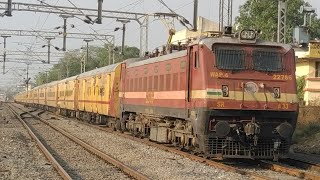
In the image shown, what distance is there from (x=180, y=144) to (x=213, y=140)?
10.2ft

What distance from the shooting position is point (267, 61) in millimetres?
14734

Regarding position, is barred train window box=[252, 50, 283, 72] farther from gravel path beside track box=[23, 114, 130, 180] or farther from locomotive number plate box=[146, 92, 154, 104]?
locomotive number plate box=[146, 92, 154, 104]

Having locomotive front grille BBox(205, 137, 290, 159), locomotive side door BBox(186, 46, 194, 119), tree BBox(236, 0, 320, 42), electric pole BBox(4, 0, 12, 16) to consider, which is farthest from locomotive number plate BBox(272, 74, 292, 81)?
tree BBox(236, 0, 320, 42)

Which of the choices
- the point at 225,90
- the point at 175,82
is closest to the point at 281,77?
the point at 225,90

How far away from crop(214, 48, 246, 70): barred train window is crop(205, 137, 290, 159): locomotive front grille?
6.40ft

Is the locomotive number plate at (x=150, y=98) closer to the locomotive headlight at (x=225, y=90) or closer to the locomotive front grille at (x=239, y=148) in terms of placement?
the locomotive front grille at (x=239, y=148)

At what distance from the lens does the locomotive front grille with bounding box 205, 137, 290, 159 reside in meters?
14.3

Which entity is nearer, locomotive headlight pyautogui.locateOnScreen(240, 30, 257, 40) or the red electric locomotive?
the red electric locomotive

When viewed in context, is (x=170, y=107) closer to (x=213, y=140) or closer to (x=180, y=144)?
(x=180, y=144)

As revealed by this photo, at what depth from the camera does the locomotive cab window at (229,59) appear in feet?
47.2

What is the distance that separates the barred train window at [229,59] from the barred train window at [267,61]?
381mm

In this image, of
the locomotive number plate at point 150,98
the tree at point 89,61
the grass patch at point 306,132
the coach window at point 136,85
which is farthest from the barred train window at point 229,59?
the tree at point 89,61

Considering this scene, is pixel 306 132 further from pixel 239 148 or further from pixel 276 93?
pixel 239 148

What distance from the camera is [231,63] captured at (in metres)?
14.5
